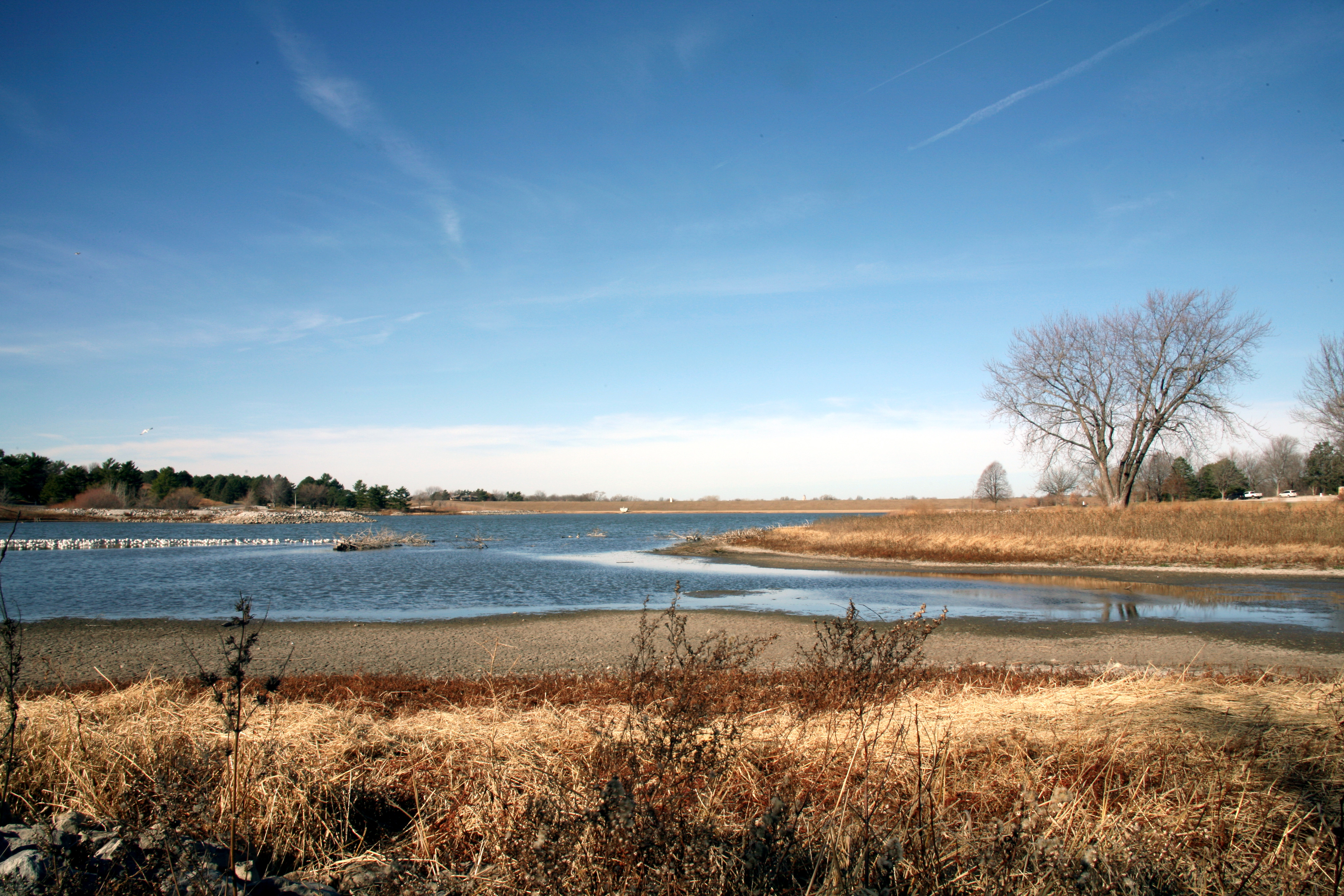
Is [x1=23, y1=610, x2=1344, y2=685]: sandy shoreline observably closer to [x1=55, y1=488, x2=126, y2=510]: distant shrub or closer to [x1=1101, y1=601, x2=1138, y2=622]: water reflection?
[x1=1101, y1=601, x2=1138, y2=622]: water reflection

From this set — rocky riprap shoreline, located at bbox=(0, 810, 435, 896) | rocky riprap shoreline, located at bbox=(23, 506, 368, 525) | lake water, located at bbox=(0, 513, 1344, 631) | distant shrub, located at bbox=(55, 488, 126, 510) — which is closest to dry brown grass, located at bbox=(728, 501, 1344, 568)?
lake water, located at bbox=(0, 513, 1344, 631)

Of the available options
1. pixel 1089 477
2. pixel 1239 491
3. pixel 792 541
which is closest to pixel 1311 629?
pixel 792 541

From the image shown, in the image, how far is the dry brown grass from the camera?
2623 cm

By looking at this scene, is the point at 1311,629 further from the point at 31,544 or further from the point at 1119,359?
the point at 31,544

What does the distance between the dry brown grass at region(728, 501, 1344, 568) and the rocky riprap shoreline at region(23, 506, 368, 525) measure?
75973mm

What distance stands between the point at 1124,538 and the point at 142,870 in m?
35.3

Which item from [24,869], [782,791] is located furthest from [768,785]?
[24,869]

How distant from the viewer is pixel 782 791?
376 centimetres

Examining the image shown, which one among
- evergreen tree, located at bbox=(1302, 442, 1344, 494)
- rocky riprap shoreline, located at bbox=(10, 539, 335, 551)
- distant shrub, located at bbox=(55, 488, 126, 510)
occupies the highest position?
evergreen tree, located at bbox=(1302, 442, 1344, 494)

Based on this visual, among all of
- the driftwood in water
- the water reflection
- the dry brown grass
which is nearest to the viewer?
the water reflection

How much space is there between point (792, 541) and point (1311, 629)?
28105 mm

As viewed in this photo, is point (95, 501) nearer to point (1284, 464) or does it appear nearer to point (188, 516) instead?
point (188, 516)

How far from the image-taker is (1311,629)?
13.7m

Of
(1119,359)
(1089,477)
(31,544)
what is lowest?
(31,544)
